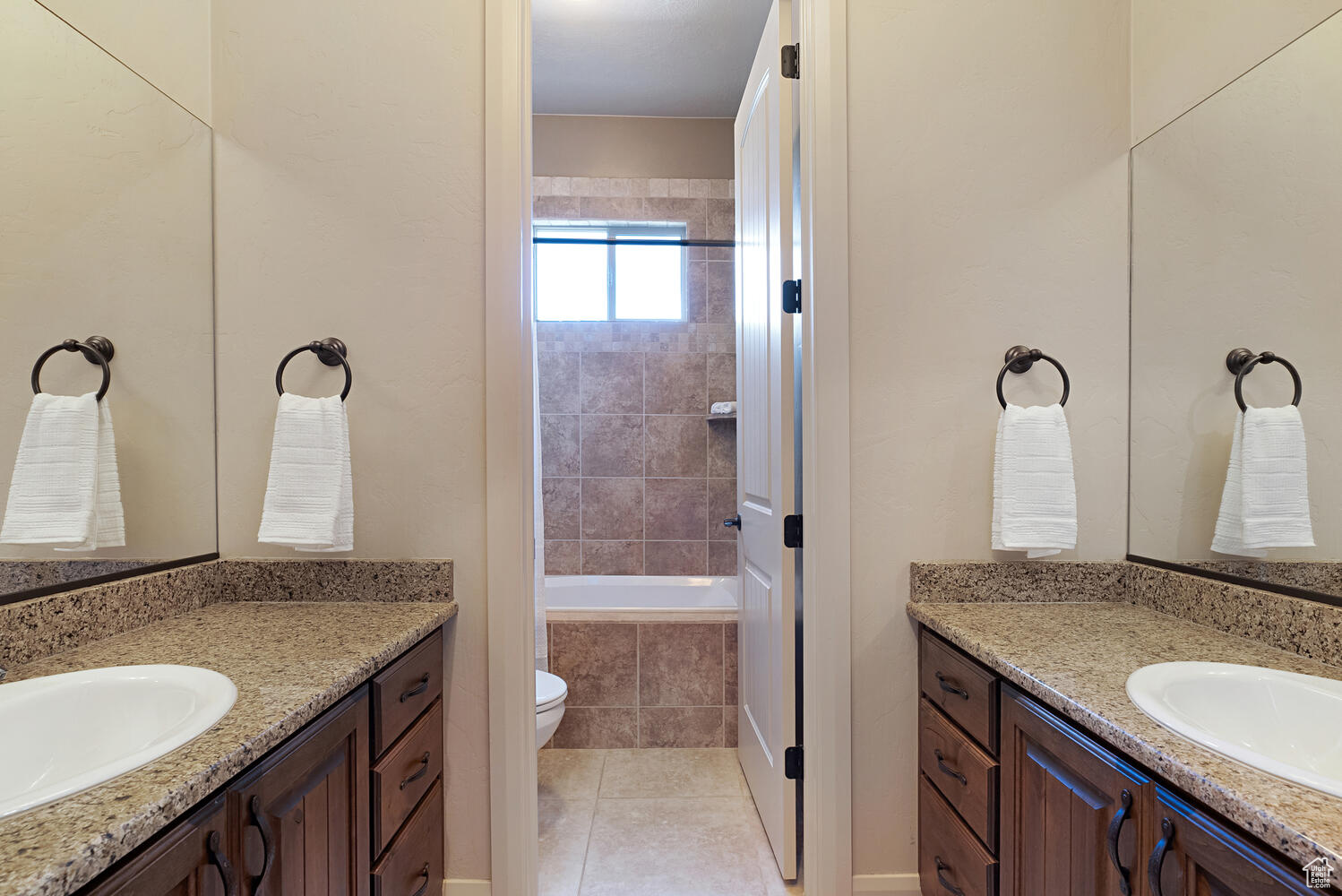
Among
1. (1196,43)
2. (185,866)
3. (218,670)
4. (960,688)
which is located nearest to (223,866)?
(185,866)

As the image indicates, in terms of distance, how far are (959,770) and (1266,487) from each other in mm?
786

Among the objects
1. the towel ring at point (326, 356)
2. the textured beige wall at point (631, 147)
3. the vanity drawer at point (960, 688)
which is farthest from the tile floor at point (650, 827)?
the textured beige wall at point (631, 147)

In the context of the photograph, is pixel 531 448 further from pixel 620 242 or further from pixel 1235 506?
pixel 620 242

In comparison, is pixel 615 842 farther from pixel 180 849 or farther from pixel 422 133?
pixel 422 133

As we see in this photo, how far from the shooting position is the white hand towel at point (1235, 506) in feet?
3.99

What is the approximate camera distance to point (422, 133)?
→ 5.04 ft

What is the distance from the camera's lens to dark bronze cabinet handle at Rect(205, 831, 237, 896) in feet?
2.39

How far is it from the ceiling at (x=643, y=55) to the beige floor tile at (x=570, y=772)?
8.46 feet

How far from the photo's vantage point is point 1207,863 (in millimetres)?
722

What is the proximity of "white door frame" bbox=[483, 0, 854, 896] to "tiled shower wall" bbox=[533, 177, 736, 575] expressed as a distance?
6.52 feet

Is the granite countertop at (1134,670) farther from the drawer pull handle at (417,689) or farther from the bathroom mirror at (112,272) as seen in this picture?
the bathroom mirror at (112,272)

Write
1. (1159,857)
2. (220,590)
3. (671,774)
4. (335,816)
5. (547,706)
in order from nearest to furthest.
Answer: (1159,857) < (335,816) < (220,590) < (547,706) < (671,774)

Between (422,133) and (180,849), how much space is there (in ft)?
4.78

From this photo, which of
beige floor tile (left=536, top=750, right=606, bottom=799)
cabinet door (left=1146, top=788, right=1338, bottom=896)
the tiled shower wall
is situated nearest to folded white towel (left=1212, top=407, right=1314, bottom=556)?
cabinet door (left=1146, top=788, right=1338, bottom=896)
